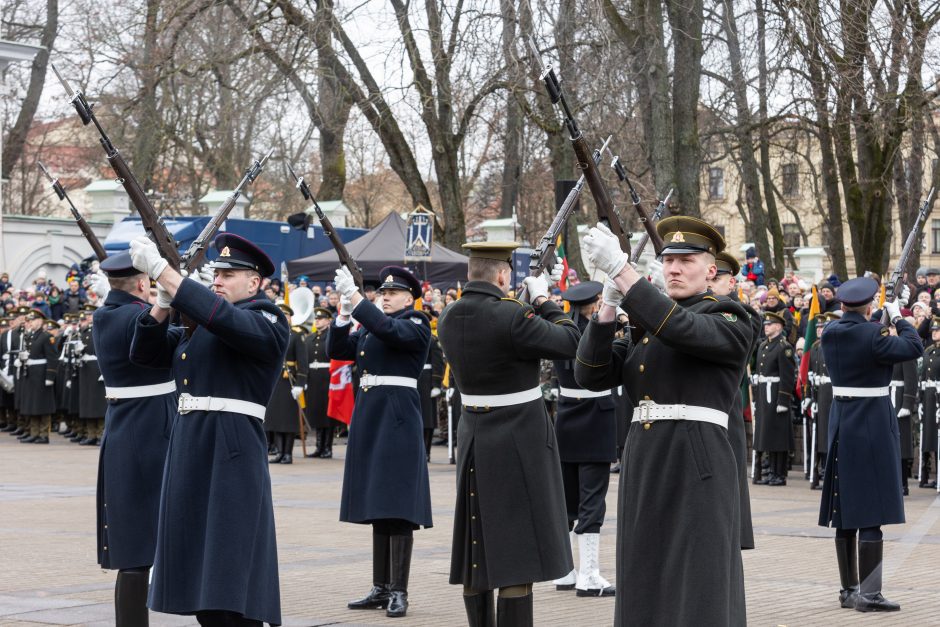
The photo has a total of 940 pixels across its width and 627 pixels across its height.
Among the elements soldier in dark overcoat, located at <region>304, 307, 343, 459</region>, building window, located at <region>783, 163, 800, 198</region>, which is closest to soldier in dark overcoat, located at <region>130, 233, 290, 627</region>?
soldier in dark overcoat, located at <region>304, 307, 343, 459</region>

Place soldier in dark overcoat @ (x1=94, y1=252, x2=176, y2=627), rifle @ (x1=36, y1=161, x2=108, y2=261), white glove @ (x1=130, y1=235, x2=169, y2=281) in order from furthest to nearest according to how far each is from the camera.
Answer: rifle @ (x1=36, y1=161, x2=108, y2=261) → soldier in dark overcoat @ (x1=94, y1=252, x2=176, y2=627) → white glove @ (x1=130, y1=235, x2=169, y2=281)

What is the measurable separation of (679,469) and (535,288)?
74.2 inches

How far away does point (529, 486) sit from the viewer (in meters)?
6.94

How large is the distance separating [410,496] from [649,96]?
42.3ft

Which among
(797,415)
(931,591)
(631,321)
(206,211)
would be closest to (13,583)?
(631,321)

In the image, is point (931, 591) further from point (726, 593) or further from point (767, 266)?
point (767, 266)

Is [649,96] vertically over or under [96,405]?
over

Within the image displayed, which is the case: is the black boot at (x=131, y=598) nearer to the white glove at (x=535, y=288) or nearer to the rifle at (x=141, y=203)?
the rifle at (x=141, y=203)

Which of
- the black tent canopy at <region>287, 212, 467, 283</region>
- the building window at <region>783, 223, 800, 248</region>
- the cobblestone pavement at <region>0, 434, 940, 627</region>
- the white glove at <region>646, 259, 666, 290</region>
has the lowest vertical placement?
the cobblestone pavement at <region>0, 434, 940, 627</region>

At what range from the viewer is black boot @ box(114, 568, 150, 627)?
698 centimetres

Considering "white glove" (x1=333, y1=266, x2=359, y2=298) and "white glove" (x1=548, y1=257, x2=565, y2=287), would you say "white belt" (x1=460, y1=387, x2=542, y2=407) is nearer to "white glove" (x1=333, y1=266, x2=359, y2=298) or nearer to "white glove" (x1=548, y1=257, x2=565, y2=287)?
"white glove" (x1=548, y1=257, x2=565, y2=287)

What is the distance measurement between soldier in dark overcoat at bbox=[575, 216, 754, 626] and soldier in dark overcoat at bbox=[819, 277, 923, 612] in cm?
357

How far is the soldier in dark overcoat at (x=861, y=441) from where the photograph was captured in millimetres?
8961

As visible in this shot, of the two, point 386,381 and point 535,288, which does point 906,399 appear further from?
point 535,288
